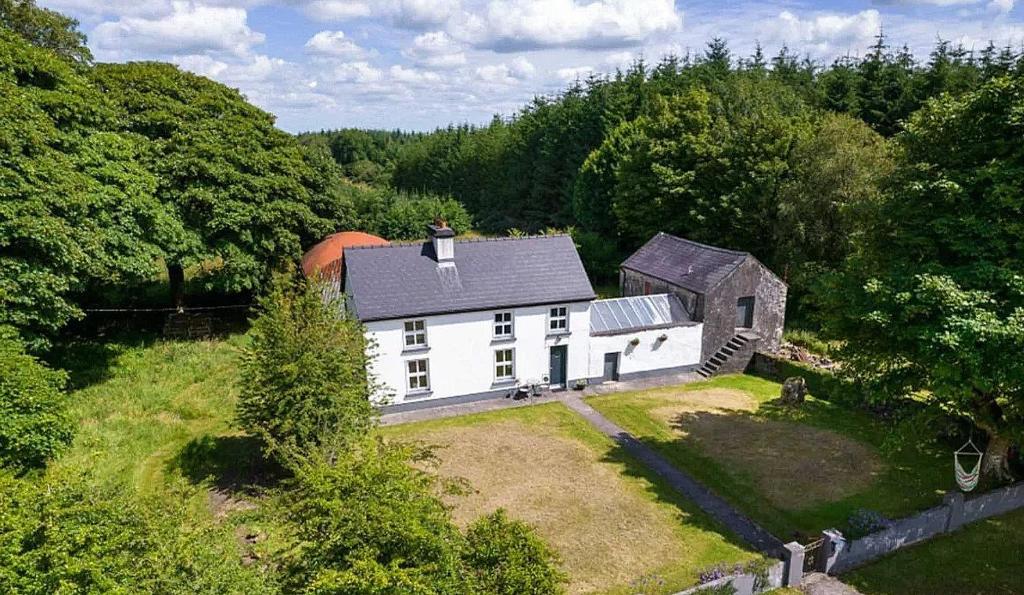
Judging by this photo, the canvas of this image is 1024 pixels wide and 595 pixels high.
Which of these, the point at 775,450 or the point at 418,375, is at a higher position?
the point at 418,375

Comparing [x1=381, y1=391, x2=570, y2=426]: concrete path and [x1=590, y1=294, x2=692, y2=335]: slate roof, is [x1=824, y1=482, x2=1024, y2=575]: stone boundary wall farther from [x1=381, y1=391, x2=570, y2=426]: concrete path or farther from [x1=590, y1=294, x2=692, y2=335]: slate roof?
[x1=590, y1=294, x2=692, y2=335]: slate roof

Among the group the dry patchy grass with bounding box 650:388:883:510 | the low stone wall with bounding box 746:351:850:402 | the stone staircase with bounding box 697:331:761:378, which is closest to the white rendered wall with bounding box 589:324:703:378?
the stone staircase with bounding box 697:331:761:378

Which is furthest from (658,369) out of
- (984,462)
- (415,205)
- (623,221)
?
(415,205)

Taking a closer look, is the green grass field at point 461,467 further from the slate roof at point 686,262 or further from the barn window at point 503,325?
the slate roof at point 686,262

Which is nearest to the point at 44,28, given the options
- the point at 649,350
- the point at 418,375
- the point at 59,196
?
the point at 59,196

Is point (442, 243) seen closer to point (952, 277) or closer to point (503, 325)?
point (503, 325)

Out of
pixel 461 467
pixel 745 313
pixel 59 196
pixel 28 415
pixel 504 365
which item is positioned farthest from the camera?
pixel 745 313

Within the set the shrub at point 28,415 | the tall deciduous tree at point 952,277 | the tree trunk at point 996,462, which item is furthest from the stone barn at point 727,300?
the shrub at point 28,415

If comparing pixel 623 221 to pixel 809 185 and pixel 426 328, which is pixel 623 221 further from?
pixel 426 328
